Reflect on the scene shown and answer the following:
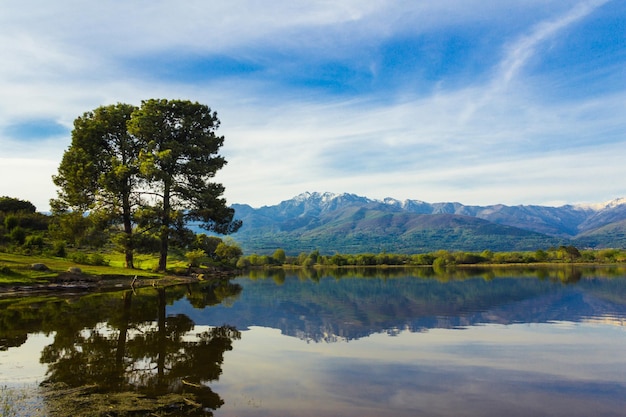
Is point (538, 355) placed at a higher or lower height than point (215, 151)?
lower

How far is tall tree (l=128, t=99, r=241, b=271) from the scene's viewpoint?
4541 centimetres

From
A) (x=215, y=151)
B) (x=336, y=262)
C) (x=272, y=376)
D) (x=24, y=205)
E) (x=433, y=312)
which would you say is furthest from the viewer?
(x=336, y=262)

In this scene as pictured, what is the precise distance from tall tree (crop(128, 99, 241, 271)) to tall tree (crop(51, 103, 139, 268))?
2474 millimetres

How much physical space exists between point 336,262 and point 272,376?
152m

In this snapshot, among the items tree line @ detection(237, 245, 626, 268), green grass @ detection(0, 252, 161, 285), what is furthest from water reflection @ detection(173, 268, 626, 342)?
tree line @ detection(237, 245, 626, 268)

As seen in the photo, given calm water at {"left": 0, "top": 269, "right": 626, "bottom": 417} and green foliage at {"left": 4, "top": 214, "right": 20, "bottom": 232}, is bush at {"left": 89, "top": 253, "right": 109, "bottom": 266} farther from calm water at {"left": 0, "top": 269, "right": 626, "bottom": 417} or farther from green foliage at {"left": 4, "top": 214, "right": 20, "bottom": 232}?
calm water at {"left": 0, "top": 269, "right": 626, "bottom": 417}

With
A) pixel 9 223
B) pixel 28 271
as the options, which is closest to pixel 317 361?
pixel 28 271

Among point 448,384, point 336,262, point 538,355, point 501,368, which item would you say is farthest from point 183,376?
point 336,262

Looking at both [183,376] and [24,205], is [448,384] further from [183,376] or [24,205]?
[24,205]

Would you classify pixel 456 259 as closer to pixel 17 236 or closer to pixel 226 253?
pixel 226 253

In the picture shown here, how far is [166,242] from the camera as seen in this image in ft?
155

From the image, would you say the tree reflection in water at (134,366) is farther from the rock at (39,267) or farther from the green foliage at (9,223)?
the green foliage at (9,223)

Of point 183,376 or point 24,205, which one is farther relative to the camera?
point 24,205

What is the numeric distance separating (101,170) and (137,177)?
4.55 metres
